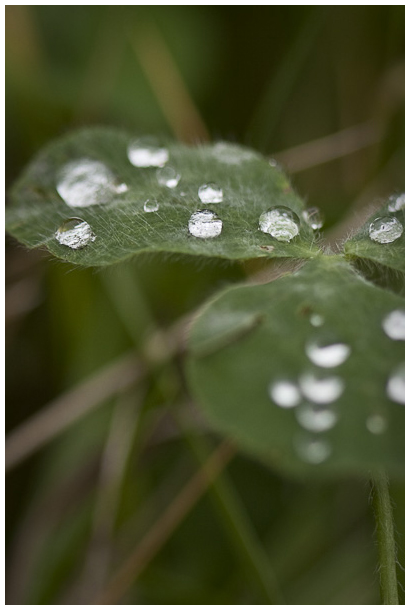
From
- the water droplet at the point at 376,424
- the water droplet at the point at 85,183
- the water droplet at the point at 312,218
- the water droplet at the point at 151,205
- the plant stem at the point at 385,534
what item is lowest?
the plant stem at the point at 385,534

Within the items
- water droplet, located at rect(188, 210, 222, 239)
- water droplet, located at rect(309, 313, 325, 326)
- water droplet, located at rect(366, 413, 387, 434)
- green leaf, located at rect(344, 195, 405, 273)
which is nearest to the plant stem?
water droplet, located at rect(366, 413, 387, 434)

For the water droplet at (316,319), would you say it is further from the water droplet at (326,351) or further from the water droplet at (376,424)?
the water droplet at (376,424)

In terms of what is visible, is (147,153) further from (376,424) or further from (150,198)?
(376,424)

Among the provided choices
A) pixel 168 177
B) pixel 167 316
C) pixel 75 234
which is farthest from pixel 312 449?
pixel 167 316

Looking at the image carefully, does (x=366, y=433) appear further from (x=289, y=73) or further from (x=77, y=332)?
(x=289, y=73)

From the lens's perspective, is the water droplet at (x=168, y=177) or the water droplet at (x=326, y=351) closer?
the water droplet at (x=326, y=351)

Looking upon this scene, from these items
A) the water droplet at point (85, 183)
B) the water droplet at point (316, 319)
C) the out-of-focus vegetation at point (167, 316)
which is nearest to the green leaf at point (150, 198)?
the water droplet at point (85, 183)

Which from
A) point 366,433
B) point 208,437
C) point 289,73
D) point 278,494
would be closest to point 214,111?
point 289,73

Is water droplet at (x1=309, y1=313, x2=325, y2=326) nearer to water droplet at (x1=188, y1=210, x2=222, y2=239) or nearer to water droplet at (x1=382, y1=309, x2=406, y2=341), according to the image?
water droplet at (x1=382, y1=309, x2=406, y2=341)
